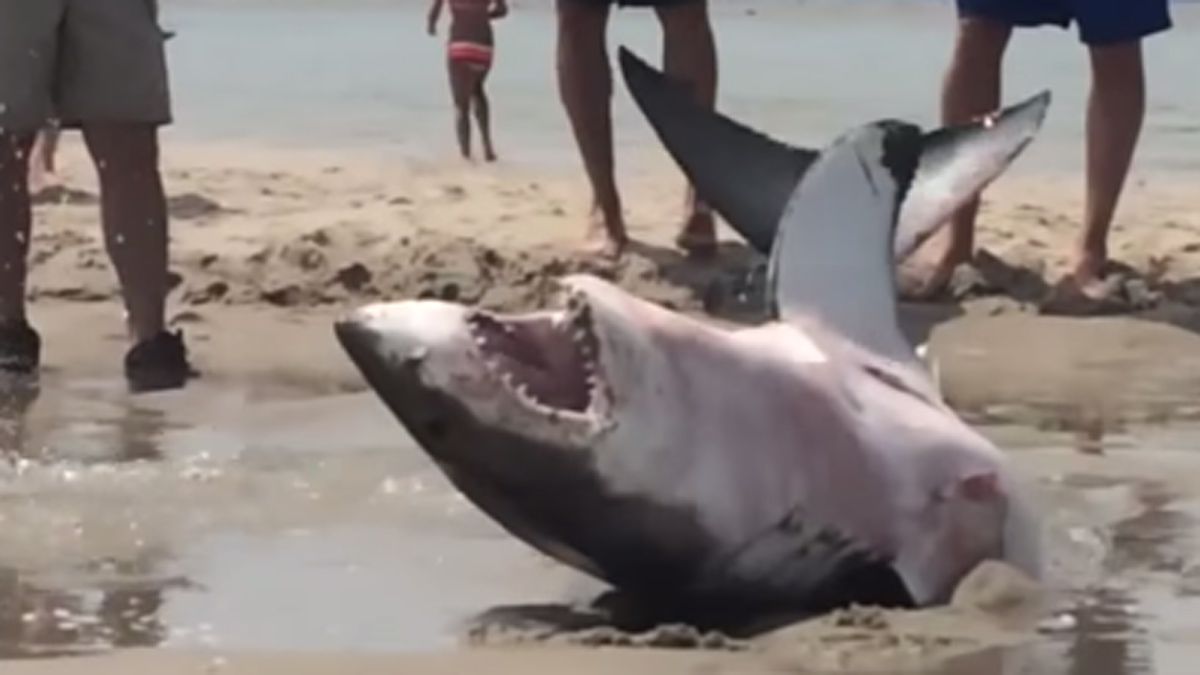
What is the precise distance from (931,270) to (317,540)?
3.51 m

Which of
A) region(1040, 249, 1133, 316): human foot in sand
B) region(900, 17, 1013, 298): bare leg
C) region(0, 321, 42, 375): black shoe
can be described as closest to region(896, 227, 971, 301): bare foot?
region(900, 17, 1013, 298): bare leg

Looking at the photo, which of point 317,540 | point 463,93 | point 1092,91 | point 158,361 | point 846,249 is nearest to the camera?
point 846,249

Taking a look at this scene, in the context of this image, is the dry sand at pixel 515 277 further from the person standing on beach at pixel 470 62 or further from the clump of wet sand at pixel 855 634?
the person standing on beach at pixel 470 62

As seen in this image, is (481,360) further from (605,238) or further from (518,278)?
(605,238)

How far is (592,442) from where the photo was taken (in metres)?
3.97

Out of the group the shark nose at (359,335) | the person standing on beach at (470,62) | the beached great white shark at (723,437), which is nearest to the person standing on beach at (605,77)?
the beached great white shark at (723,437)

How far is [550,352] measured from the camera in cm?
414

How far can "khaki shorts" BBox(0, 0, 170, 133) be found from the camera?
6.97 metres

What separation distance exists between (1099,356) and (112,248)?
2.48 metres

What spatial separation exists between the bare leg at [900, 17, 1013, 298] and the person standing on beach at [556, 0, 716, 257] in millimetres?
686

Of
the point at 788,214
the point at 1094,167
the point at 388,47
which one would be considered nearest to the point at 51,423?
the point at 788,214

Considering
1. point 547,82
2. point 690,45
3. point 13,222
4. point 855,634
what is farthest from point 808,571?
point 547,82

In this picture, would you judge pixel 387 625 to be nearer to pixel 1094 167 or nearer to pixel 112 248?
pixel 112 248

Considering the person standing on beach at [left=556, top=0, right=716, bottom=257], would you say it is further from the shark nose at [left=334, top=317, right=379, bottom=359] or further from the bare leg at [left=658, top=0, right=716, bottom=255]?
the shark nose at [left=334, top=317, right=379, bottom=359]
